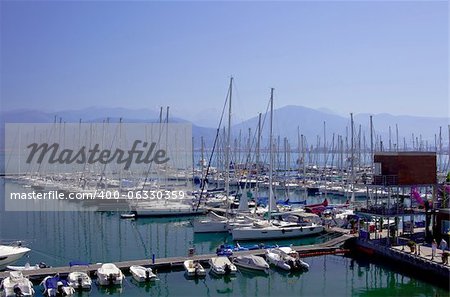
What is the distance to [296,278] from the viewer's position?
2927cm

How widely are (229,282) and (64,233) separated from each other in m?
20.9

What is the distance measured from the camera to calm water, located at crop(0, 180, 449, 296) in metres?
27.1

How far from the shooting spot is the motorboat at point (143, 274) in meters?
27.5

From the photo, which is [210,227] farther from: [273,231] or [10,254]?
[10,254]

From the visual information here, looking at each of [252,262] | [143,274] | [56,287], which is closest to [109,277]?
[143,274]

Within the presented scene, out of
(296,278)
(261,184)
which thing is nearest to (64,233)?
(296,278)

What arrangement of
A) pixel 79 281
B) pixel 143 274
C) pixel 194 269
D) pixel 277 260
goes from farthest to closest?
pixel 277 260, pixel 194 269, pixel 143 274, pixel 79 281

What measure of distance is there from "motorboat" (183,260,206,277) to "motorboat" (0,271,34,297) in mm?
8721

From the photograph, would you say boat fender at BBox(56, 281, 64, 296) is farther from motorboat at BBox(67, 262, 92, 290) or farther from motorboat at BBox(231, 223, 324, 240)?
motorboat at BBox(231, 223, 324, 240)

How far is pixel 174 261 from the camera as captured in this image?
30.6 m

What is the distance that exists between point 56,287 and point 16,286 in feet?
6.40

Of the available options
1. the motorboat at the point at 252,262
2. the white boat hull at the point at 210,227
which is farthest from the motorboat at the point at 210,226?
the motorboat at the point at 252,262

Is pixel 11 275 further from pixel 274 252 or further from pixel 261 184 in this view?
pixel 261 184

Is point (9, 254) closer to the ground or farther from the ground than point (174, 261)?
farther from the ground
